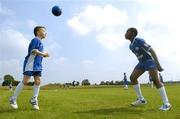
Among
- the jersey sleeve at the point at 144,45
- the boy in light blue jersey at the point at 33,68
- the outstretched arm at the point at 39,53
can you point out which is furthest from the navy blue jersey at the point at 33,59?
the jersey sleeve at the point at 144,45

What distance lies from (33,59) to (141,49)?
343 cm

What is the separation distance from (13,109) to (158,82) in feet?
15.1

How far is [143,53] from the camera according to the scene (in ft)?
39.8

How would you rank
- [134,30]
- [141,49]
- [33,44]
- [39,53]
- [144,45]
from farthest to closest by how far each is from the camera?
[134,30] → [141,49] → [144,45] → [33,44] → [39,53]

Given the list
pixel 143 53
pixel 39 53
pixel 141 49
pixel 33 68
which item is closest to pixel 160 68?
pixel 143 53

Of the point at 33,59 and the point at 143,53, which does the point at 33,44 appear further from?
the point at 143,53

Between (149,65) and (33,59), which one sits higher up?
(33,59)

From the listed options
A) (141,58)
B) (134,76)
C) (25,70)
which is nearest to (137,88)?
(134,76)

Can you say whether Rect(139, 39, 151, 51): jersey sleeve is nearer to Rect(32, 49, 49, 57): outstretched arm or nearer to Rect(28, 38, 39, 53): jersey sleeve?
Rect(32, 49, 49, 57): outstretched arm

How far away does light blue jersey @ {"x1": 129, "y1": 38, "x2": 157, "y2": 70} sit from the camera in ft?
39.4

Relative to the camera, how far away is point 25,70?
38.1 feet

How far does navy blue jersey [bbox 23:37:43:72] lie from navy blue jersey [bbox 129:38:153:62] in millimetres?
3015

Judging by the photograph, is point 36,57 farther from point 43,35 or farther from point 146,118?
point 146,118

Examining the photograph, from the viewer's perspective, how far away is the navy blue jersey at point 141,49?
472 inches
